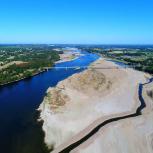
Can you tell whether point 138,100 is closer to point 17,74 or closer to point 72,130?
point 72,130

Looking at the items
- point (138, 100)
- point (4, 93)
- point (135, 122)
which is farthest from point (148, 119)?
point (4, 93)

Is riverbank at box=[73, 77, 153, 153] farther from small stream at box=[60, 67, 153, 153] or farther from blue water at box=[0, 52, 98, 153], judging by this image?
blue water at box=[0, 52, 98, 153]

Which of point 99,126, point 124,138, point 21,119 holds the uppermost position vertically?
point 124,138

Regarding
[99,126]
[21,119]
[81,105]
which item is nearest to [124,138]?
[99,126]

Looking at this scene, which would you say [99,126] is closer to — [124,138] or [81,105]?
[124,138]

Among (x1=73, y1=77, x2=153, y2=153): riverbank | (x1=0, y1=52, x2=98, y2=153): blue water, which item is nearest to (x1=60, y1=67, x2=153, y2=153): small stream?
(x1=73, y1=77, x2=153, y2=153): riverbank
